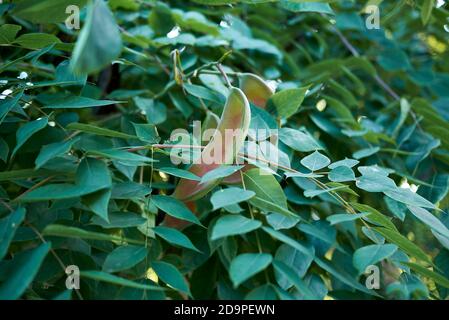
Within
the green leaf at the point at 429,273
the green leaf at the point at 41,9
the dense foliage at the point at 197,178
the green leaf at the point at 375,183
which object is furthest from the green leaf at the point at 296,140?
the green leaf at the point at 41,9

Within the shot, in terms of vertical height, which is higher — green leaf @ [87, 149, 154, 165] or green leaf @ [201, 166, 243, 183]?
green leaf @ [87, 149, 154, 165]

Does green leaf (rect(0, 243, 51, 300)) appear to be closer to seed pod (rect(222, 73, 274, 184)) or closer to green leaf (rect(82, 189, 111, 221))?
green leaf (rect(82, 189, 111, 221))

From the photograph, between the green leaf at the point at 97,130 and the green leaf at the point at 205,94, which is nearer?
the green leaf at the point at 97,130

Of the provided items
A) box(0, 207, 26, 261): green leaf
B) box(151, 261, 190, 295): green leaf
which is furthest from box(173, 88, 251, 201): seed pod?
box(0, 207, 26, 261): green leaf

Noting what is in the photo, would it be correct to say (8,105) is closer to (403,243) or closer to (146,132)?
(146,132)

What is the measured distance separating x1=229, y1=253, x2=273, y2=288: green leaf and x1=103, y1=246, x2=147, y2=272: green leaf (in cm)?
12

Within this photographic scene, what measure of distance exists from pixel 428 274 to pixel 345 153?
417 mm

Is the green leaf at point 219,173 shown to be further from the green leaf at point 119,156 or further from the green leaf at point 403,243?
the green leaf at point 403,243

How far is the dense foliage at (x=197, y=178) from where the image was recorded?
59 cm

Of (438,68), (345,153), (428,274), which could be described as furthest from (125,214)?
(438,68)

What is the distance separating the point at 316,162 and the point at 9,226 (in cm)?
Result: 37

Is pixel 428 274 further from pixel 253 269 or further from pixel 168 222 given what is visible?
pixel 168 222

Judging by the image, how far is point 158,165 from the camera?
72 cm

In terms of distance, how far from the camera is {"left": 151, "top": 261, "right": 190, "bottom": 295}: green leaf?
23.3 inches
